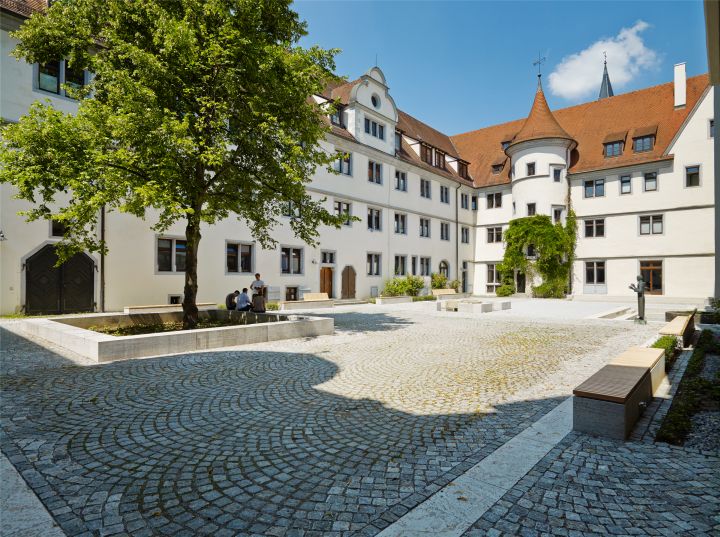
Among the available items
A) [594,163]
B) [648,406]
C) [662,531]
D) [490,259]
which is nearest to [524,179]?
[594,163]

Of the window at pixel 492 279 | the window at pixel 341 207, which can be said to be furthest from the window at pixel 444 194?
the window at pixel 341 207

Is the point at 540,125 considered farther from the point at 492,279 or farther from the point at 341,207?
the point at 341,207

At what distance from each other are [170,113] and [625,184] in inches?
1316

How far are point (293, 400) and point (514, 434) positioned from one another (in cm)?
292

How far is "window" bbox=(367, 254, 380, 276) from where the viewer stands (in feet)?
94.9

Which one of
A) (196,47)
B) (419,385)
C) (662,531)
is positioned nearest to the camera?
(662,531)

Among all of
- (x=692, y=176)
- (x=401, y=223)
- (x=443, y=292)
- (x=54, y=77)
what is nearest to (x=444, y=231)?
(x=401, y=223)

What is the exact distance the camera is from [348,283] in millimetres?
27359

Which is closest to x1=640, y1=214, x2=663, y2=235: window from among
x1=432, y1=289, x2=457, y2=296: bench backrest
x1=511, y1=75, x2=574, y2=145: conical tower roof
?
x1=511, y1=75, x2=574, y2=145: conical tower roof

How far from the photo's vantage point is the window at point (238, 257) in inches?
838

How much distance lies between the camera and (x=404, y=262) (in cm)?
3175

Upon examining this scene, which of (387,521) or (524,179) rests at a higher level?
(524,179)

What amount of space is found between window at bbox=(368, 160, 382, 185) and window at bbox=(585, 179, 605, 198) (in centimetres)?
1744

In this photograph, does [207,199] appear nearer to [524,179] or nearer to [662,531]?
[662,531]
